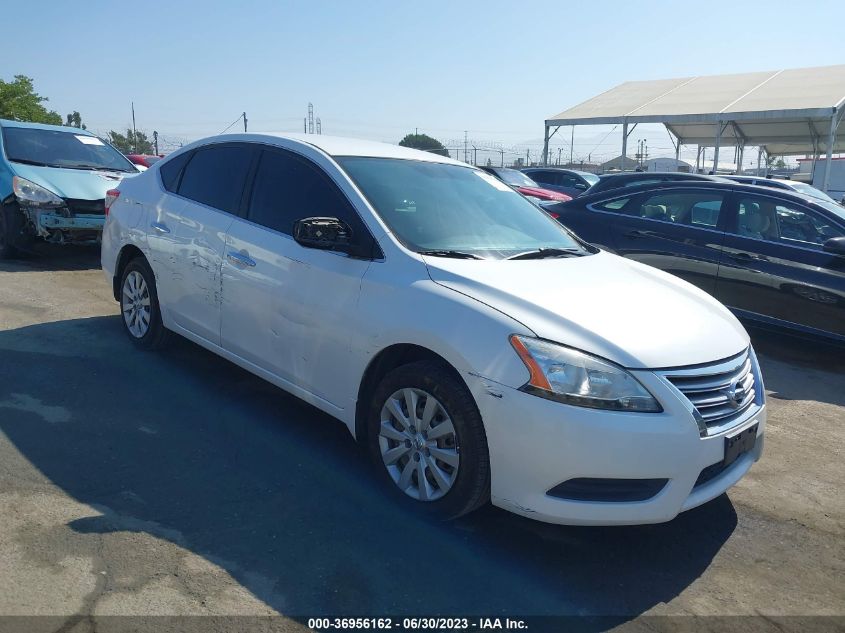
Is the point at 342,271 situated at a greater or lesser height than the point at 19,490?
greater

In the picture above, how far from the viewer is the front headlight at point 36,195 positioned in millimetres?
8578

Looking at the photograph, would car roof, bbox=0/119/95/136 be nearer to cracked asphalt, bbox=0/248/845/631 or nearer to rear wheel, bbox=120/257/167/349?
rear wheel, bbox=120/257/167/349

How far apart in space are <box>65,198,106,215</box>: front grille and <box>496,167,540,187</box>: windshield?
11.2 metres

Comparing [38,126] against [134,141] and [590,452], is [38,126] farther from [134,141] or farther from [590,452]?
[134,141]

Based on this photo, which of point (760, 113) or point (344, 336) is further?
point (760, 113)

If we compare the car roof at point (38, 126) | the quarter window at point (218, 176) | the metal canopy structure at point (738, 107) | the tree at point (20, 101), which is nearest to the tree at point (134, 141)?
the tree at point (20, 101)

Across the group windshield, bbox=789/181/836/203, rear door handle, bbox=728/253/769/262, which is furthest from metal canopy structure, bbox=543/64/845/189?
rear door handle, bbox=728/253/769/262

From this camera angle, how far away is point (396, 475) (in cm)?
358

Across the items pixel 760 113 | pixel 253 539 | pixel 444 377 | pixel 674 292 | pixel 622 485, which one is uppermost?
pixel 760 113

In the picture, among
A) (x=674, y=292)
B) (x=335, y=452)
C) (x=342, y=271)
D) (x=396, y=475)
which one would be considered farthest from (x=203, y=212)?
(x=674, y=292)

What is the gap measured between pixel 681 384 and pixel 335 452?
77.2 inches

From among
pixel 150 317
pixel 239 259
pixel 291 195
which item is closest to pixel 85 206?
pixel 150 317

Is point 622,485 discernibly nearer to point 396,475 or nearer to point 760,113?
point 396,475

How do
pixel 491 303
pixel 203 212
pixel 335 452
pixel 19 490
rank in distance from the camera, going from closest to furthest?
pixel 491 303 < pixel 19 490 < pixel 335 452 < pixel 203 212
